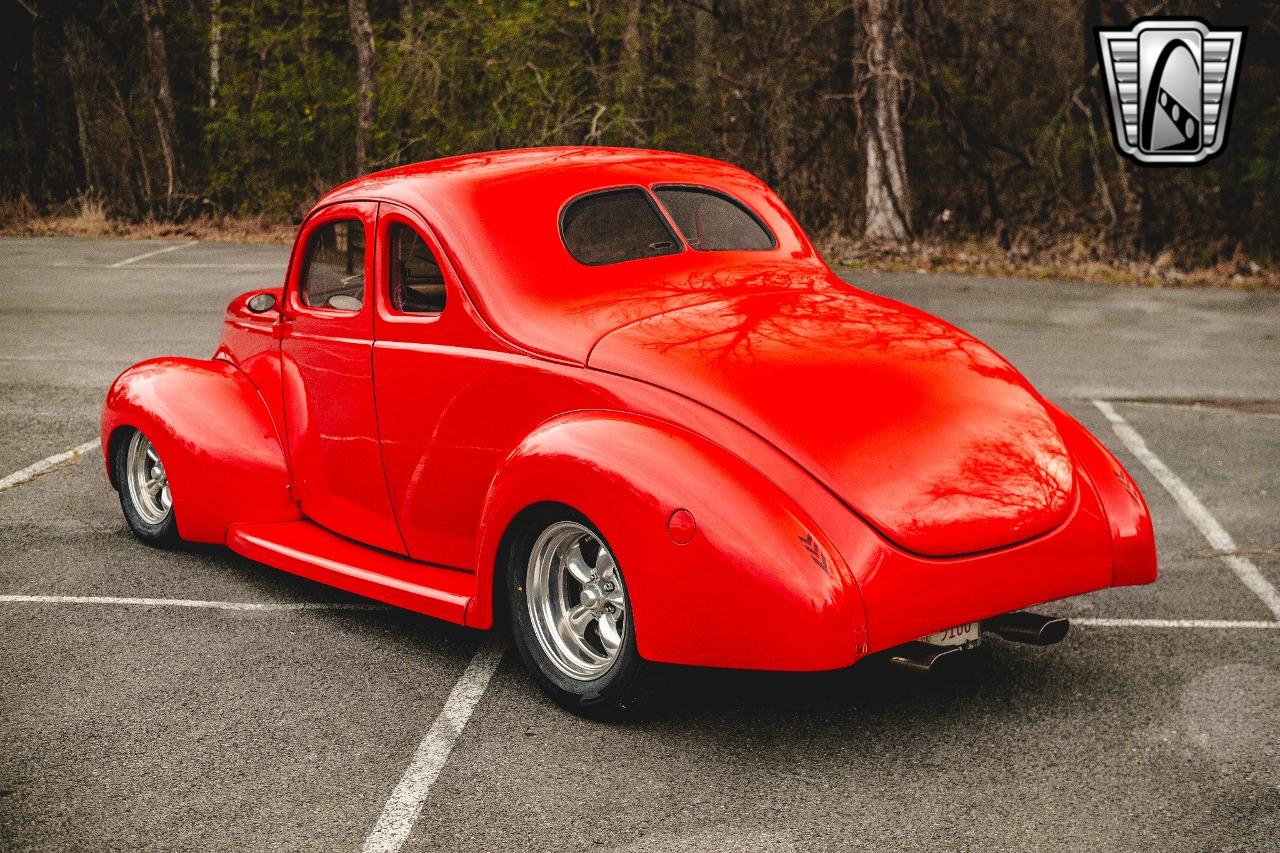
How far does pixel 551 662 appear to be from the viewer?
14.2ft

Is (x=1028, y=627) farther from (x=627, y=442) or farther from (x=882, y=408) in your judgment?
(x=627, y=442)

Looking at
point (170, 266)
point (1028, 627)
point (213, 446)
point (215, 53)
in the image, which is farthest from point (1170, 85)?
point (215, 53)

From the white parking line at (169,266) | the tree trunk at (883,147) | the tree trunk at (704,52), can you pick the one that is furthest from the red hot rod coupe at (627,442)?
the tree trunk at (704,52)

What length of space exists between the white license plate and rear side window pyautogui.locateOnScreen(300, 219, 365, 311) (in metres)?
2.52

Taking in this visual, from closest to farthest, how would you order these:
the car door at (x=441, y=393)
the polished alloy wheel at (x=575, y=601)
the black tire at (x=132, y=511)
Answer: the polished alloy wheel at (x=575, y=601) → the car door at (x=441, y=393) → the black tire at (x=132, y=511)

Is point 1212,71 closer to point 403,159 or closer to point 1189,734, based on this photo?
point 403,159

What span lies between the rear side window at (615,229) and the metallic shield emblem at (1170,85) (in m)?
13.1

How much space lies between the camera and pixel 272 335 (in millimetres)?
5645

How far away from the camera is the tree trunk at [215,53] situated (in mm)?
24500

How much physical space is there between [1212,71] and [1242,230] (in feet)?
8.24

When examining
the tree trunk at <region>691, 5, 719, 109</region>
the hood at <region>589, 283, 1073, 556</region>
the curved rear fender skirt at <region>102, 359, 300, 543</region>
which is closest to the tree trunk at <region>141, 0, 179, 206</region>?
the tree trunk at <region>691, 5, 719, 109</region>

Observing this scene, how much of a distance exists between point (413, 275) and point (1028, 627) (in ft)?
8.32

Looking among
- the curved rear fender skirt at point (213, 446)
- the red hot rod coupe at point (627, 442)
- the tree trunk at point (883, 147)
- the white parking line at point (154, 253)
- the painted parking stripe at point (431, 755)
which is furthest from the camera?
the tree trunk at point (883, 147)

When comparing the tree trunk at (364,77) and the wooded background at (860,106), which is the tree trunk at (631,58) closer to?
the wooded background at (860,106)
